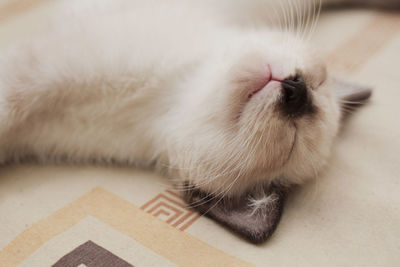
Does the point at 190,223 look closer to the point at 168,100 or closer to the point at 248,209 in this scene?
the point at 248,209

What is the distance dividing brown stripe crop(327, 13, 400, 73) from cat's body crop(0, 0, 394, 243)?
1.26ft

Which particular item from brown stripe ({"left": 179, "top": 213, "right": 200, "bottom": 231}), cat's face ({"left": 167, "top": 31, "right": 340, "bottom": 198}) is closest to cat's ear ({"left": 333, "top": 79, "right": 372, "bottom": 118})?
cat's face ({"left": 167, "top": 31, "right": 340, "bottom": 198})

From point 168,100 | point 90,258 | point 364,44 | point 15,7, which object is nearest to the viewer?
point 90,258

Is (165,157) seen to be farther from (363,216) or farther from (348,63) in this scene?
(348,63)

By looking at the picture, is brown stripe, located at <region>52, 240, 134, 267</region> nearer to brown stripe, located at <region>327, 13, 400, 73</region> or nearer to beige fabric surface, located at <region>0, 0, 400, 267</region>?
beige fabric surface, located at <region>0, 0, 400, 267</region>

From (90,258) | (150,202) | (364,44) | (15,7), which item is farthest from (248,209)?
(15,7)

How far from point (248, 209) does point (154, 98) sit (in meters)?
0.40

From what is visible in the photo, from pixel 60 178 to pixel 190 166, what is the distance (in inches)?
13.7

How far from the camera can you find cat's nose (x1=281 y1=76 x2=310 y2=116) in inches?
35.2

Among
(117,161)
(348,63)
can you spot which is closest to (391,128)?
(348,63)

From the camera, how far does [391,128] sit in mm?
1179

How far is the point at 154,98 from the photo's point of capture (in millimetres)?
1102

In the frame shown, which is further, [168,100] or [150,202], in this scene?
[168,100]

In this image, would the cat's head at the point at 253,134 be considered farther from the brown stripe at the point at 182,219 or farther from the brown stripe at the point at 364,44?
the brown stripe at the point at 364,44
